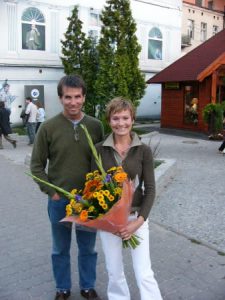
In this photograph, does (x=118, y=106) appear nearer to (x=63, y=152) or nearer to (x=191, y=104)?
(x=63, y=152)

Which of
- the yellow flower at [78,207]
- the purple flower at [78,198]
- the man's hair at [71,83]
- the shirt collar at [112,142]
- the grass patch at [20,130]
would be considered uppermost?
the man's hair at [71,83]

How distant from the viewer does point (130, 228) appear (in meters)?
2.72

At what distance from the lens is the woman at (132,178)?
2.85 m

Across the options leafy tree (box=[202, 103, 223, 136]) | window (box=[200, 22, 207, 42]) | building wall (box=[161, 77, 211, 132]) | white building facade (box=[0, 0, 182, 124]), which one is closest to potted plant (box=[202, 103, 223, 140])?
leafy tree (box=[202, 103, 223, 136])

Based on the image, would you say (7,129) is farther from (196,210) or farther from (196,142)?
(196,210)

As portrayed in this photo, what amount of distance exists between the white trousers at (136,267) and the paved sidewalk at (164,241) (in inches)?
21.3

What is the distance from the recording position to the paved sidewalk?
3652 millimetres

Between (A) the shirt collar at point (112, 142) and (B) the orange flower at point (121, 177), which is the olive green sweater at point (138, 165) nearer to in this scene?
(A) the shirt collar at point (112, 142)

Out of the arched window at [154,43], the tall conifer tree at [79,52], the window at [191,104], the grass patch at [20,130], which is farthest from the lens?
the arched window at [154,43]

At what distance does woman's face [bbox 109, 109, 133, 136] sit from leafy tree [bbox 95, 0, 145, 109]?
1387 centimetres

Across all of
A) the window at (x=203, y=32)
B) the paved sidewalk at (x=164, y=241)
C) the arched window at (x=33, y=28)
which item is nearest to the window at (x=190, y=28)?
the window at (x=203, y=32)

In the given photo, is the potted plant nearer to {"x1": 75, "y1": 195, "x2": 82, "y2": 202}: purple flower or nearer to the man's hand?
the man's hand

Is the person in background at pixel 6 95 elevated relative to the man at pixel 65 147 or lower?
elevated

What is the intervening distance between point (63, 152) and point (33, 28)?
A: 19.6 meters
